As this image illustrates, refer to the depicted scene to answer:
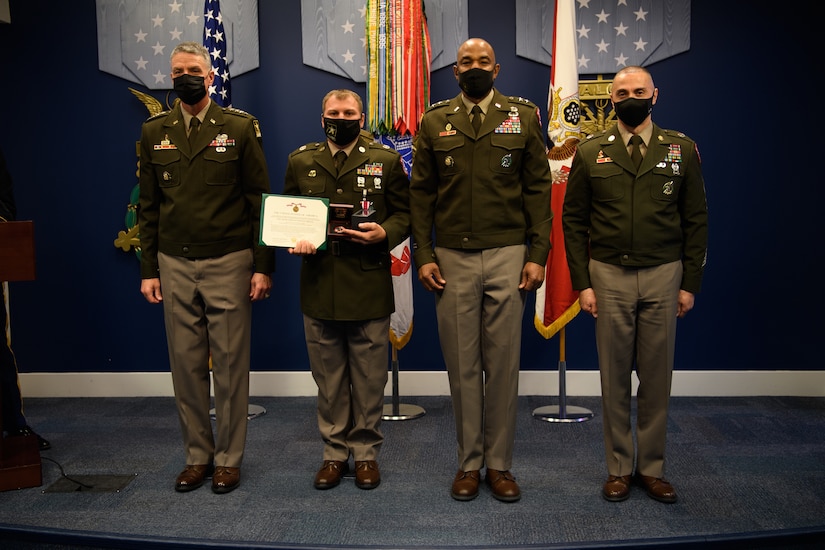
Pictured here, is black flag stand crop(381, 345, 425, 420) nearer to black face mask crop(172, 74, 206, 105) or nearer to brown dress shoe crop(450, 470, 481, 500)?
brown dress shoe crop(450, 470, 481, 500)

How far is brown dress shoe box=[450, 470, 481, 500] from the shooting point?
108 inches

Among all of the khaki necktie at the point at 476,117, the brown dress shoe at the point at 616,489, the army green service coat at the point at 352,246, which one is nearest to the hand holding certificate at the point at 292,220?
the army green service coat at the point at 352,246

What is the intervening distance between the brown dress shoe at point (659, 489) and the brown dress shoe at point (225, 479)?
1599mm

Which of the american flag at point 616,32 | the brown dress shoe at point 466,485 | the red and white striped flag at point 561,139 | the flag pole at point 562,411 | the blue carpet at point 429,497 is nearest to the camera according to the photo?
the blue carpet at point 429,497

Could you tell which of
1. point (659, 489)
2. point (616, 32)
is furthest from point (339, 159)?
point (616, 32)

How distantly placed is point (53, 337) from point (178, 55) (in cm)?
267

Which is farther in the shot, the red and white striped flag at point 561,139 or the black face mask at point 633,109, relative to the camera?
the red and white striped flag at point 561,139

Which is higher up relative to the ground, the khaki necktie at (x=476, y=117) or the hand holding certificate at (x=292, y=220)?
the khaki necktie at (x=476, y=117)

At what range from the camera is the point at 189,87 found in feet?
8.96

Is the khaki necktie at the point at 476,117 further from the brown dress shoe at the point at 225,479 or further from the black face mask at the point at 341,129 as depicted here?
the brown dress shoe at the point at 225,479

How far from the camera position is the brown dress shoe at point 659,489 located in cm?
268

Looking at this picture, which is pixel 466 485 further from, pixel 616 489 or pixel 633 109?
pixel 633 109

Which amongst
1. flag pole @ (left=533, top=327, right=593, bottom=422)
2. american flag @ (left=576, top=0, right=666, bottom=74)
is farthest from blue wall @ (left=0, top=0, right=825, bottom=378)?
flag pole @ (left=533, top=327, right=593, bottom=422)

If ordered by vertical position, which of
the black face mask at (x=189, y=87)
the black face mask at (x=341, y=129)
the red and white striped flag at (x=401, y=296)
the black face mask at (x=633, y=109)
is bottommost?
the red and white striped flag at (x=401, y=296)
